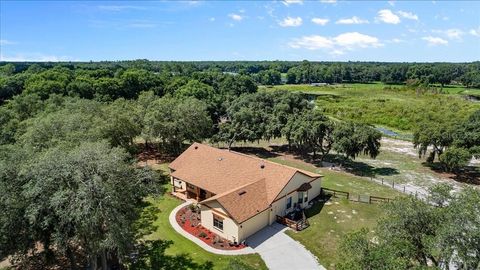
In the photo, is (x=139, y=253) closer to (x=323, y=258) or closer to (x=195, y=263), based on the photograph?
(x=195, y=263)

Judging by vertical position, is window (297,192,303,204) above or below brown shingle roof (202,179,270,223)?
below

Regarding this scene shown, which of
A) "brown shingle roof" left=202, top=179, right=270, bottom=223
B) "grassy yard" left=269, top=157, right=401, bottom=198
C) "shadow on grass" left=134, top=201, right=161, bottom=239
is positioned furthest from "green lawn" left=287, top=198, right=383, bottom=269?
"shadow on grass" left=134, top=201, right=161, bottom=239

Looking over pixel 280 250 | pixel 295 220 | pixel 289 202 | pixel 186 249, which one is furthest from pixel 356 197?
pixel 186 249


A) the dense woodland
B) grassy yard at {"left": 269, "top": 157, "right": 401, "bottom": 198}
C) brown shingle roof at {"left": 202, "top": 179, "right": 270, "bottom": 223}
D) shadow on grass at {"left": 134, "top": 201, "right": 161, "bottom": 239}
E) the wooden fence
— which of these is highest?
the dense woodland

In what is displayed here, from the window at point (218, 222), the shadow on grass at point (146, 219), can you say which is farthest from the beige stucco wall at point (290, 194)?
the shadow on grass at point (146, 219)

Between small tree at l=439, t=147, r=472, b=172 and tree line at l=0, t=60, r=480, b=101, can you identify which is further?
tree line at l=0, t=60, r=480, b=101

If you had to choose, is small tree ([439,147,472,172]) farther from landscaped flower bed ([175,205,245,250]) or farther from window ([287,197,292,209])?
landscaped flower bed ([175,205,245,250])
